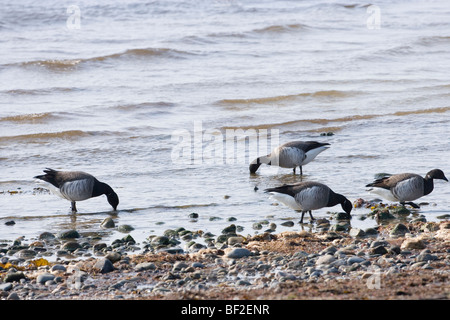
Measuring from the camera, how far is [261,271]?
7305 mm

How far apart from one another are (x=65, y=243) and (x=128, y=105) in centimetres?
1068

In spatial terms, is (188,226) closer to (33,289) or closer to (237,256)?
(237,256)

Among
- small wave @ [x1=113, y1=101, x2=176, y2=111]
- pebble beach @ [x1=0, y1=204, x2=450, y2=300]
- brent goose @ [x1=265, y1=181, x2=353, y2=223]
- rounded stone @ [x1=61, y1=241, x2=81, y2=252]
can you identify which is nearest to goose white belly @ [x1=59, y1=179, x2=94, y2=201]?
pebble beach @ [x1=0, y1=204, x2=450, y2=300]

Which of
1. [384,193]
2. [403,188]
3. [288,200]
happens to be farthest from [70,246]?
[403,188]

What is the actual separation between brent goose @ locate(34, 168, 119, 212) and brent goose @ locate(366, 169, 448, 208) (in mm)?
4122

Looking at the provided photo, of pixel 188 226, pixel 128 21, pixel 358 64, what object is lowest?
pixel 188 226

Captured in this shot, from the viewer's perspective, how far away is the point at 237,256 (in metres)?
7.87

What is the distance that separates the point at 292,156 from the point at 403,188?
3.35 meters

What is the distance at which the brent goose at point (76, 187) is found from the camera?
35.5ft

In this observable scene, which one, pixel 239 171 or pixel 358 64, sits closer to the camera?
pixel 239 171

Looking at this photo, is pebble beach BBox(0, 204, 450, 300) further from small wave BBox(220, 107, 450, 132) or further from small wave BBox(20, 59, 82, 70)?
small wave BBox(20, 59, 82, 70)

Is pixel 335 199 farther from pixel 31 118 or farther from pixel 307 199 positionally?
pixel 31 118

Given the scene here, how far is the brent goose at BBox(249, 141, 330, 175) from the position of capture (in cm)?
1330

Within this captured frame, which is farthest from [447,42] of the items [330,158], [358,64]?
[330,158]
